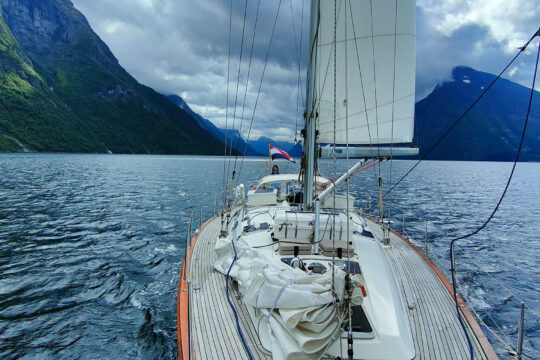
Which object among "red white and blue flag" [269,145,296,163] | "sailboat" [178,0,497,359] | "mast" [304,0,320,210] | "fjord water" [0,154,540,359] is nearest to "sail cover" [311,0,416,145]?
"sailboat" [178,0,497,359]

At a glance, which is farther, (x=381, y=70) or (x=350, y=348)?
(x=381, y=70)

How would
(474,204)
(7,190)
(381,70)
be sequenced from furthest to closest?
(474,204) < (7,190) < (381,70)

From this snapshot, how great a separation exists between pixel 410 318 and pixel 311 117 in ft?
15.2

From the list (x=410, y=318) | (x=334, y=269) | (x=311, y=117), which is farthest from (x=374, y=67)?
(x=334, y=269)

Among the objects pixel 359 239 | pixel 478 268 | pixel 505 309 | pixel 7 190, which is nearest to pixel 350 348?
pixel 359 239

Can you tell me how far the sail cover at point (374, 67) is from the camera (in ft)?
29.7

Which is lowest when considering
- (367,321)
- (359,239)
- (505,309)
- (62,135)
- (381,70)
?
(505,309)

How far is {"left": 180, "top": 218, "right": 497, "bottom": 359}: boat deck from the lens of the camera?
165 inches

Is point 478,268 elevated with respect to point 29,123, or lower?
lower

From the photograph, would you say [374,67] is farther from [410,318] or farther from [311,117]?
[410,318]

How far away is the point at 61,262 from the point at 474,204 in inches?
1245

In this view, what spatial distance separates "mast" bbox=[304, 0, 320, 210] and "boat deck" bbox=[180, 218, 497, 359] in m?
3.06

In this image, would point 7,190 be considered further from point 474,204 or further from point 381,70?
point 474,204

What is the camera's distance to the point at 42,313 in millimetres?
7297
